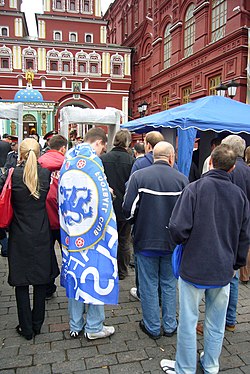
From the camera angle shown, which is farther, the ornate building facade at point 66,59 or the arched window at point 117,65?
the arched window at point 117,65

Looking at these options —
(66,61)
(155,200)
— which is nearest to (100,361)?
(155,200)

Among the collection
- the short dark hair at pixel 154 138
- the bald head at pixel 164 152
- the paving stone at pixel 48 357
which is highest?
the short dark hair at pixel 154 138

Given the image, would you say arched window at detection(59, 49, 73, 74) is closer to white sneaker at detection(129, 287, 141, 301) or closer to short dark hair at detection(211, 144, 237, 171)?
white sneaker at detection(129, 287, 141, 301)

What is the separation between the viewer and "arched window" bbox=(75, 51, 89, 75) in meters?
32.6

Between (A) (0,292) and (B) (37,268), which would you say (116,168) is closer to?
(B) (37,268)

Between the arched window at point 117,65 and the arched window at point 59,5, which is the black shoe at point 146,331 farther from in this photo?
the arched window at point 59,5

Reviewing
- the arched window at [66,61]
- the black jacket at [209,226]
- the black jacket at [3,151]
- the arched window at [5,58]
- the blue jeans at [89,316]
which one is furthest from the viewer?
the arched window at [66,61]

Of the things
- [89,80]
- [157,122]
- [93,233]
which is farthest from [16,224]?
[89,80]

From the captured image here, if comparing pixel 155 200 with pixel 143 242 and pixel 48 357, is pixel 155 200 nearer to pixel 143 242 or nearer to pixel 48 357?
pixel 143 242

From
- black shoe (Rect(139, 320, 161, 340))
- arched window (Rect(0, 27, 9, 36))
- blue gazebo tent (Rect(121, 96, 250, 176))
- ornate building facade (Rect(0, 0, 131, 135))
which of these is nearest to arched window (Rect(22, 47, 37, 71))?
ornate building facade (Rect(0, 0, 131, 135))

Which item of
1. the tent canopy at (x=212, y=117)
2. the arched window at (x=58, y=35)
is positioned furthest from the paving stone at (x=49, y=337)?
the arched window at (x=58, y=35)

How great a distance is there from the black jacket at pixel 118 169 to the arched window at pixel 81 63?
99.8 ft

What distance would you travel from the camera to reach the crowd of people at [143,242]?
246cm

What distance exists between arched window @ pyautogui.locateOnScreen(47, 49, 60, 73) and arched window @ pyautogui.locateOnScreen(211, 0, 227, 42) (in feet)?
62.1
